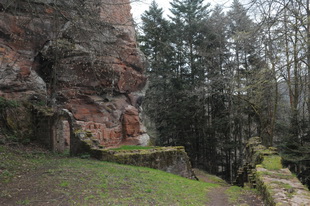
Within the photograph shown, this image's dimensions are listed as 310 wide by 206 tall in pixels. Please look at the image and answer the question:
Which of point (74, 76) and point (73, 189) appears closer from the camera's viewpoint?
point (73, 189)

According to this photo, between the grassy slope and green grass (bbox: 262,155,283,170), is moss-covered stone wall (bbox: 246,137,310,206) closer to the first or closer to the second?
green grass (bbox: 262,155,283,170)

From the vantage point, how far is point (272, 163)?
28.7ft

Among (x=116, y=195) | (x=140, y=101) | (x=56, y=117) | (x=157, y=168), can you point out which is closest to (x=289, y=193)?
(x=116, y=195)

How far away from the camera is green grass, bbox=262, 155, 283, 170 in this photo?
8.23m

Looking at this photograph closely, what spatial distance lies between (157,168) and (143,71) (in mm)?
10384

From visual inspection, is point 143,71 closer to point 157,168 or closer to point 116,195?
point 157,168

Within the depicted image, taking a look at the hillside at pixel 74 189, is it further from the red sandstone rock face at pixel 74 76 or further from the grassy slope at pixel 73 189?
the red sandstone rock face at pixel 74 76

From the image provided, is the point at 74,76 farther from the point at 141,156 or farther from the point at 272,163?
the point at 272,163

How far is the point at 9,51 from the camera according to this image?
13992 millimetres

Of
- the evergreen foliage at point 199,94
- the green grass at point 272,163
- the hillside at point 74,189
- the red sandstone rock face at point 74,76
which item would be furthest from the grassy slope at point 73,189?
the evergreen foliage at point 199,94

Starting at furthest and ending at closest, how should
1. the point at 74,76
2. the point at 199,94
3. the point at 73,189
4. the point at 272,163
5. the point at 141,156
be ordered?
the point at 199,94 → the point at 74,76 → the point at 141,156 → the point at 272,163 → the point at 73,189

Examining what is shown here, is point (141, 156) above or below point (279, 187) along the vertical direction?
below

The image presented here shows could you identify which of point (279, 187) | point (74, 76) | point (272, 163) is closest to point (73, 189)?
point (279, 187)

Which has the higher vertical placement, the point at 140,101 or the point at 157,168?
the point at 140,101
